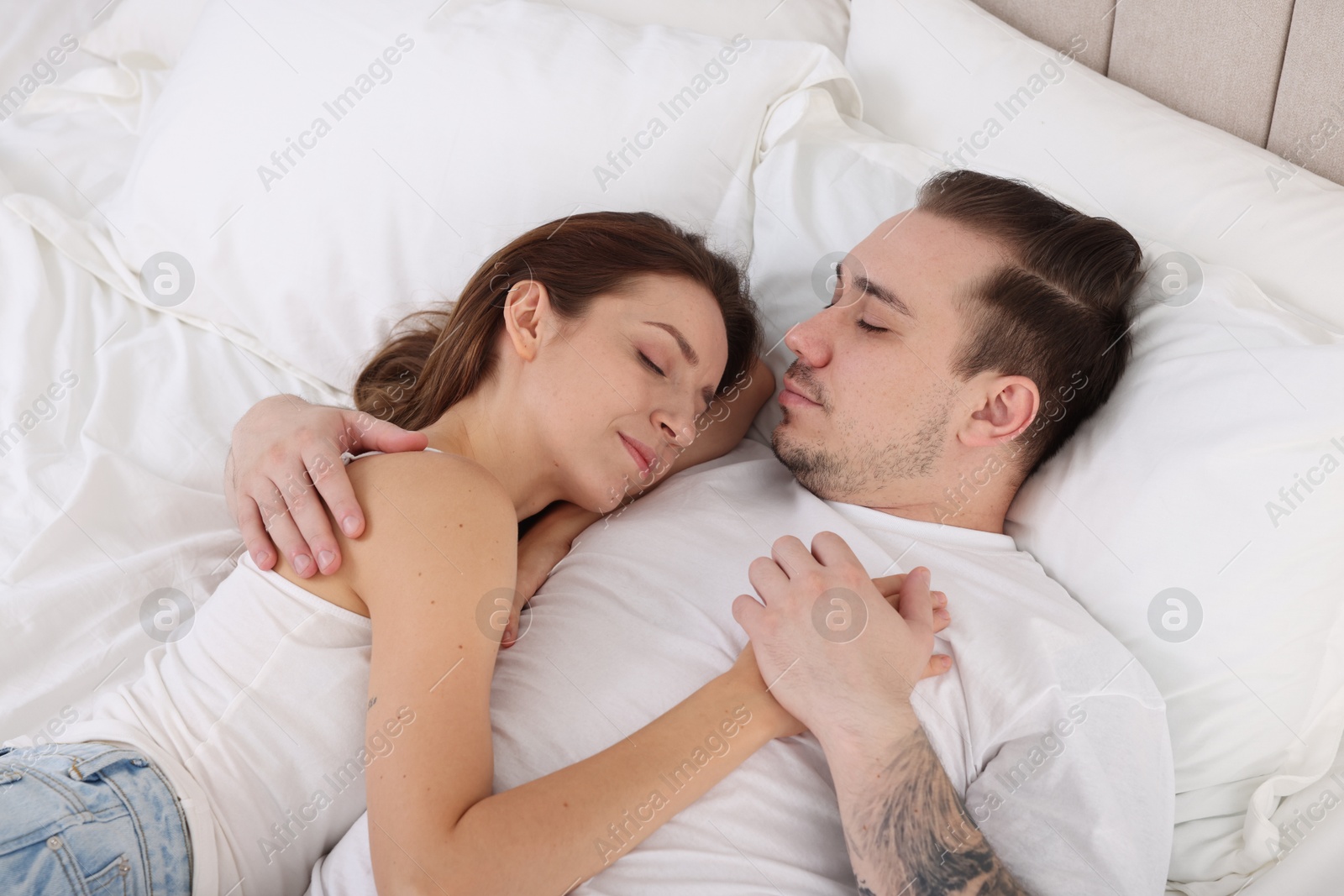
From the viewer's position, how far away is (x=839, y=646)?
1217 millimetres

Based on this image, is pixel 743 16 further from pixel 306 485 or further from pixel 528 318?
pixel 306 485

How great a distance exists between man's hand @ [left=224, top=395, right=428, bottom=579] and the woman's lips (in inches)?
12.4

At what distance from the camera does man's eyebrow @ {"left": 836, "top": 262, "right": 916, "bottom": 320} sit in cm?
158

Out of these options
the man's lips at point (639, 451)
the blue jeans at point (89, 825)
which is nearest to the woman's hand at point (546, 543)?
the man's lips at point (639, 451)

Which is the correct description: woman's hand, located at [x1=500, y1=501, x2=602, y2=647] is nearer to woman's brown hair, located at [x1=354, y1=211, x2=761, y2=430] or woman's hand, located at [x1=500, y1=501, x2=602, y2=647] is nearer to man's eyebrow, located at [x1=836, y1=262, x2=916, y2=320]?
woman's brown hair, located at [x1=354, y1=211, x2=761, y2=430]

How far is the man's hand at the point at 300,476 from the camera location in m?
1.25

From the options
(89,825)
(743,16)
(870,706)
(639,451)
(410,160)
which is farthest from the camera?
(743,16)

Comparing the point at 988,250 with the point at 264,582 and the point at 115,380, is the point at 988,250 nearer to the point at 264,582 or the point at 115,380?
the point at 264,582

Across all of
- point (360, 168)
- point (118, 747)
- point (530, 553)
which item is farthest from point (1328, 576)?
point (360, 168)

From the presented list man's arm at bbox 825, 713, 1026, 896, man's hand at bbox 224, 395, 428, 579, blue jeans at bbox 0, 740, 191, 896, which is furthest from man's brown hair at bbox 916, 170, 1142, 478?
blue jeans at bbox 0, 740, 191, 896

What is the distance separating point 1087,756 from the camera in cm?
121

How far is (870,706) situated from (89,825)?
92 cm

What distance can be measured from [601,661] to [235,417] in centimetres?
99

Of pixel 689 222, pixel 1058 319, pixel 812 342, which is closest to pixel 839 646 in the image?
pixel 812 342
